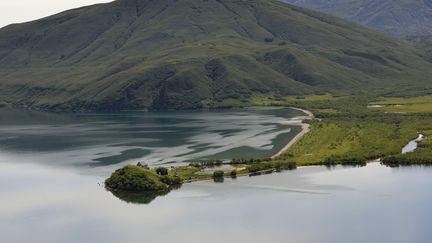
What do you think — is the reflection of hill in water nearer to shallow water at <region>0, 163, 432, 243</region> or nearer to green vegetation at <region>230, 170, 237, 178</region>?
shallow water at <region>0, 163, 432, 243</region>

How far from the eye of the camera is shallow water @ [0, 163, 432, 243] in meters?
103

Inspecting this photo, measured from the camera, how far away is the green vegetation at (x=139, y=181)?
132 metres

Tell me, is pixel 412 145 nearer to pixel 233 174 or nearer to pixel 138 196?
pixel 233 174

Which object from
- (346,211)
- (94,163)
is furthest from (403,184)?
(94,163)

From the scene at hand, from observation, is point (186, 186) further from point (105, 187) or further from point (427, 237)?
point (427, 237)

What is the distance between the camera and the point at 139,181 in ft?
435

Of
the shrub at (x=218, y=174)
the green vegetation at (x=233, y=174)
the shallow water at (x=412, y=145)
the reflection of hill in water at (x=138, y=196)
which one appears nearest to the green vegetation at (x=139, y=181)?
the reflection of hill in water at (x=138, y=196)

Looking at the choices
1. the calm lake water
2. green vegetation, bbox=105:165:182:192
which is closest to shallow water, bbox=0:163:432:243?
the calm lake water

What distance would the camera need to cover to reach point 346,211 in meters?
112

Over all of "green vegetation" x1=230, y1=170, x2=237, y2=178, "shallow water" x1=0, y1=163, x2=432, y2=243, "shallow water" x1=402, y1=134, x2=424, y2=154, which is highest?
"shallow water" x1=402, y1=134, x2=424, y2=154

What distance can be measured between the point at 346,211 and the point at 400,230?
1204 cm

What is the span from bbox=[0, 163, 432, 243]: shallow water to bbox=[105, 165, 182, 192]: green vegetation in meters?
3.36

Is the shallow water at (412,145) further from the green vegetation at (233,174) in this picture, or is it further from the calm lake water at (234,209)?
the green vegetation at (233,174)

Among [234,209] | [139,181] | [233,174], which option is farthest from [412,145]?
[139,181]
